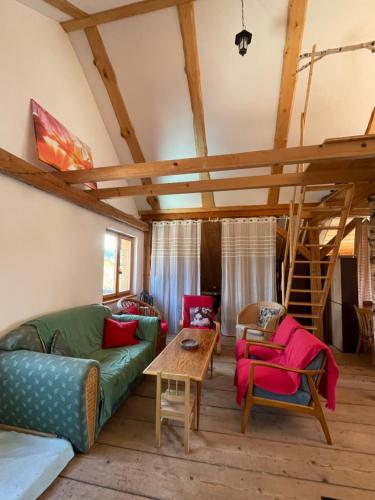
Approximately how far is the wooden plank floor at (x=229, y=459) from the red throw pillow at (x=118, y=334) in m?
0.69

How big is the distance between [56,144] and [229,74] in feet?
7.42

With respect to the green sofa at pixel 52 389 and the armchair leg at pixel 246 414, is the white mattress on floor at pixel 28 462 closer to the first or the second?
the green sofa at pixel 52 389

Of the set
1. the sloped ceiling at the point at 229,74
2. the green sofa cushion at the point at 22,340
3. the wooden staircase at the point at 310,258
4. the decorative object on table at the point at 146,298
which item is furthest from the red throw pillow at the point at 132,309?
the sloped ceiling at the point at 229,74

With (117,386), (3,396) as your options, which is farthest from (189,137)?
(3,396)

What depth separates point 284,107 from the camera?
10.5 feet

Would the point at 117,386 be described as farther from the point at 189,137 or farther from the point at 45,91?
the point at 189,137

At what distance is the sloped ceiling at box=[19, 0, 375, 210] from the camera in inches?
100

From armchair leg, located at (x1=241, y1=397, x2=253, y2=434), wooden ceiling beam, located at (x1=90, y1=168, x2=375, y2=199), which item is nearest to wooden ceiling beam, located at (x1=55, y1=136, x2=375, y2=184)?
wooden ceiling beam, located at (x1=90, y1=168, x2=375, y2=199)

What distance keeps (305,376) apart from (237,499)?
3.21 ft

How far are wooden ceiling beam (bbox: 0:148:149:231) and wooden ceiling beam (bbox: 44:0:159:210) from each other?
0.77 meters

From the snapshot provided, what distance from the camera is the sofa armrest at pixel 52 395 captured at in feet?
5.49

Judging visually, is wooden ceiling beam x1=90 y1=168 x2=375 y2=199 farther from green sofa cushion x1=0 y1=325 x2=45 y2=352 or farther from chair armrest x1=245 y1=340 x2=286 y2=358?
green sofa cushion x1=0 y1=325 x2=45 y2=352

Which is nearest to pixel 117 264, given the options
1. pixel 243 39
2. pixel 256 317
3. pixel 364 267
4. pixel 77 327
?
pixel 77 327

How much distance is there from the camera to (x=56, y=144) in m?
2.61
